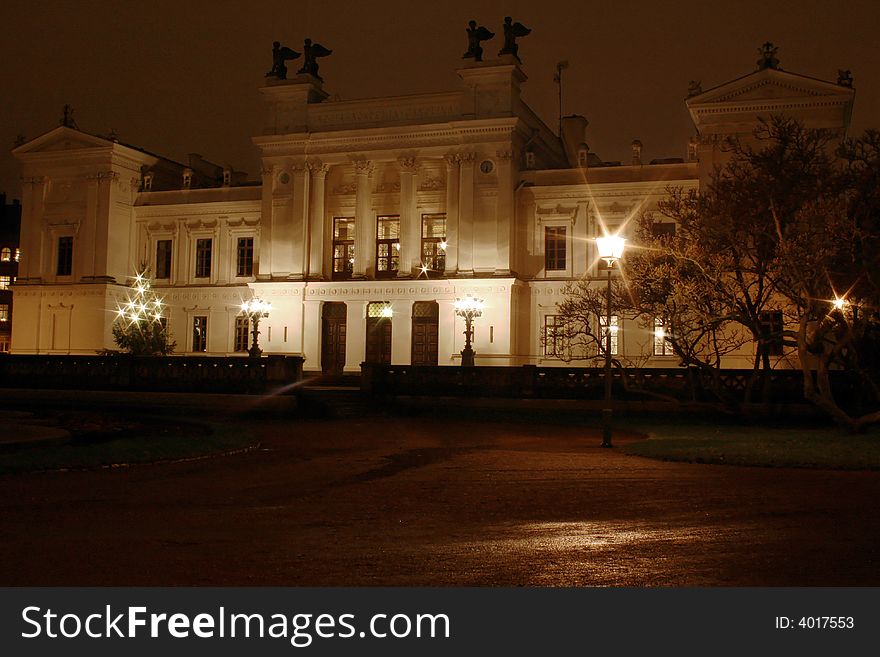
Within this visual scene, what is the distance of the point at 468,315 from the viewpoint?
42.4m

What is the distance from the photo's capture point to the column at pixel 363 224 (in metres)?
48.3

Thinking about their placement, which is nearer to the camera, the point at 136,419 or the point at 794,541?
the point at 794,541

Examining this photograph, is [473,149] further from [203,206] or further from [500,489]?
[500,489]

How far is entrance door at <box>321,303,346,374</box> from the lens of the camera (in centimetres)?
4881

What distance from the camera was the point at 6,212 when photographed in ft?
264

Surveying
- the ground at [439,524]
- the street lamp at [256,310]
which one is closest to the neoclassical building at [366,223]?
the street lamp at [256,310]

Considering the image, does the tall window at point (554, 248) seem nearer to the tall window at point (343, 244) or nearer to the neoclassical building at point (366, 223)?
the neoclassical building at point (366, 223)

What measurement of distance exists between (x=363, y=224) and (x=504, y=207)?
7760 millimetres

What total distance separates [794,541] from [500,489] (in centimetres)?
491

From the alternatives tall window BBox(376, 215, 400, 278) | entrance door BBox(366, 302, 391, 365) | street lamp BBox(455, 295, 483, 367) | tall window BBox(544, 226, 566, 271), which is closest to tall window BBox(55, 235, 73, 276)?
tall window BBox(376, 215, 400, 278)

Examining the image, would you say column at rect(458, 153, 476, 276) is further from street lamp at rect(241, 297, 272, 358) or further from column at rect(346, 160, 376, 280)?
street lamp at rect(241, 297, 272, 358)

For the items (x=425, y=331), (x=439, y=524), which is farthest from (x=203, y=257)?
(x=439, y=524)

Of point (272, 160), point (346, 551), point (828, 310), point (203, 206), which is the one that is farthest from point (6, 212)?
point (346, 551)

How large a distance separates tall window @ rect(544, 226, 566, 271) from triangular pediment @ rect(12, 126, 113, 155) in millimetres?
25925
